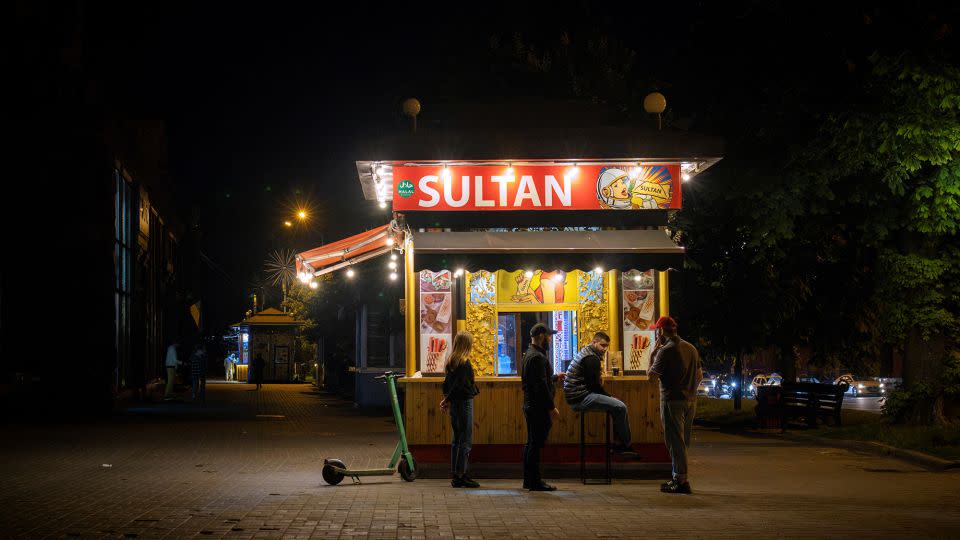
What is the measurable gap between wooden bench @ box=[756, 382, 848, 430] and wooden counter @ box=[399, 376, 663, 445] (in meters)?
10.5

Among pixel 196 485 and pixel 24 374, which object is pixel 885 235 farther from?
pixel 24 374

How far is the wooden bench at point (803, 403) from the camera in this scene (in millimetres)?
24266

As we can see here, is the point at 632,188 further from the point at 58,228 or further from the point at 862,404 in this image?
the point at 862,404

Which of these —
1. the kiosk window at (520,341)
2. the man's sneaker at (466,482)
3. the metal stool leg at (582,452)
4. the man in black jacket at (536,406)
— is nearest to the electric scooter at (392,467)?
the man's sneaker at (466,482)

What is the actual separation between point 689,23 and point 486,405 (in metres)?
14.1

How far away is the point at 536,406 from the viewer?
42.4 feet

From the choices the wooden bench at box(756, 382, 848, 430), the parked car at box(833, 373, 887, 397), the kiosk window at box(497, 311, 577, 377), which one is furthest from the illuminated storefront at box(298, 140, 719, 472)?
the parked car at box(833, 373, 887, 397)

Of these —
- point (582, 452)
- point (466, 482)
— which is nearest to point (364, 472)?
point (466, 482)

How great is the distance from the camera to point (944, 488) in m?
13.8

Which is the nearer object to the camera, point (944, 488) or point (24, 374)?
point (944, 488)

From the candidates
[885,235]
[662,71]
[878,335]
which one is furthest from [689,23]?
[878,335]

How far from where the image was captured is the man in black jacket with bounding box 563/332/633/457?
524 inches

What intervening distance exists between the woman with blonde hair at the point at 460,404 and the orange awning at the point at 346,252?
12.6 ft

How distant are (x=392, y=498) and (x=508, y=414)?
9.27 ft
